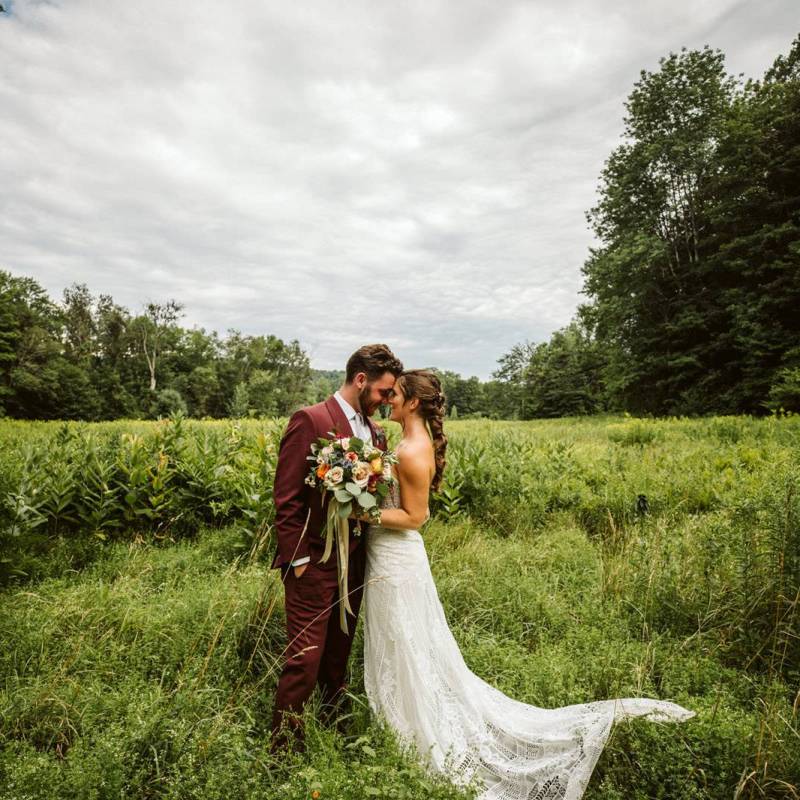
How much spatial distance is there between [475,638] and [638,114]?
102 ft

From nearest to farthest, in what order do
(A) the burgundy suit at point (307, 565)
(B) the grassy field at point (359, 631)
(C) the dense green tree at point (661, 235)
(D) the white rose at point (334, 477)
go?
(B) the grassy field at point (359, 631), (D) the white rose at point (334, 477), (A) the burgundy suit at point (307, 565), (C) the dense green tree at point (661, 235)

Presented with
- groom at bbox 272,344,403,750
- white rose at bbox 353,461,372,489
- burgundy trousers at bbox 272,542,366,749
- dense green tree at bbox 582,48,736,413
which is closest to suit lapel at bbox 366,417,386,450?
groom at bbox 272,344,403,750

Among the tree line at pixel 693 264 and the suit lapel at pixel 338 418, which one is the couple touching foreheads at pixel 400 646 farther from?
the tree line at pixel 693 264

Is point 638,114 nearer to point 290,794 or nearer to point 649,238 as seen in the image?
point 649,238

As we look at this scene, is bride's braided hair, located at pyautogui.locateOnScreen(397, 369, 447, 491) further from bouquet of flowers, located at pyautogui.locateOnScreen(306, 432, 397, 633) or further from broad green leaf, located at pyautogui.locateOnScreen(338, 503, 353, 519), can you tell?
broad green leaf, located at pyautogui.locateOnScreen(338, 503, 353, 519)

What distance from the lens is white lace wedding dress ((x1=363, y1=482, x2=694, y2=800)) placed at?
2.68 metres

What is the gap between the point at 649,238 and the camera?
79.5 feet

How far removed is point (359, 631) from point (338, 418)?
79.0 inches

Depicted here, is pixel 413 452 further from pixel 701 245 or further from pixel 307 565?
pixel 701 245

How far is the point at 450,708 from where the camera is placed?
2965mm

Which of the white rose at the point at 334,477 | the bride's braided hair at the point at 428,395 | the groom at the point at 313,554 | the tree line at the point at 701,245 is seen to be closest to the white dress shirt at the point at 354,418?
the groom at the point at 313,554

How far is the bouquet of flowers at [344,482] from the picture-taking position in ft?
8.82

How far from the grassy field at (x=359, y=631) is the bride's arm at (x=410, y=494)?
120 cm

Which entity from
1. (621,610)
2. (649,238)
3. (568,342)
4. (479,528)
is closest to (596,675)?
(621,610)
